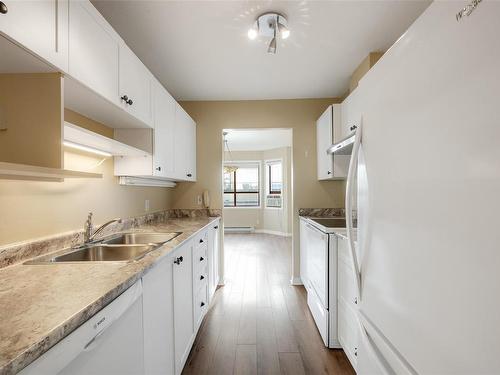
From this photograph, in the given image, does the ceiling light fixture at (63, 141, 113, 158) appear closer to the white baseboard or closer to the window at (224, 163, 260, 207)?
the white baseboard

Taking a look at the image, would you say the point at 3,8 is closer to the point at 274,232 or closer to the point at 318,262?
the point at 318,262

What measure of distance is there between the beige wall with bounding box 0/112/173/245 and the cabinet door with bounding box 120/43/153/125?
0.34 meters

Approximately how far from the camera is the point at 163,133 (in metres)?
2.16

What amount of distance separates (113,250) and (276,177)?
236 inches

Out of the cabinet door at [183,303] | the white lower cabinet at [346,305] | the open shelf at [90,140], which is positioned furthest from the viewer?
the white lower cabinet at [346,305]

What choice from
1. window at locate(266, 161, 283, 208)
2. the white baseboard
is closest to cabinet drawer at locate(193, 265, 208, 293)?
the white baseboard

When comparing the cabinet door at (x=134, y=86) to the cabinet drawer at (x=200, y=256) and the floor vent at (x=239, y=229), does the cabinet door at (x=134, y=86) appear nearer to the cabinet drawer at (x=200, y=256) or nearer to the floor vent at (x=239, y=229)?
the cabinet drawer at (x=200, y=256)

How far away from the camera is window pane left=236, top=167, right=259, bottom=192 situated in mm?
7551

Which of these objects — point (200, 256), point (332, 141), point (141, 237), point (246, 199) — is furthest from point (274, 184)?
point (141, 237)

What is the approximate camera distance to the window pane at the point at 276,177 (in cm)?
720

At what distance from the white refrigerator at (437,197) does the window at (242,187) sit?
263 inches

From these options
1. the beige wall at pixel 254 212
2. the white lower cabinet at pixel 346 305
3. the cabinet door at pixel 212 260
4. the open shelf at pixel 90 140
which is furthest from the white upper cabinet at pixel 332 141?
the beige wall at pixel 254 212

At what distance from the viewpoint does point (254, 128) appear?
327 cm

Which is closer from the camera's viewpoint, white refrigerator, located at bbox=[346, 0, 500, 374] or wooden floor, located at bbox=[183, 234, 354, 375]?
white refrigerator, located at bbox=[346, 0, 500, 374]
